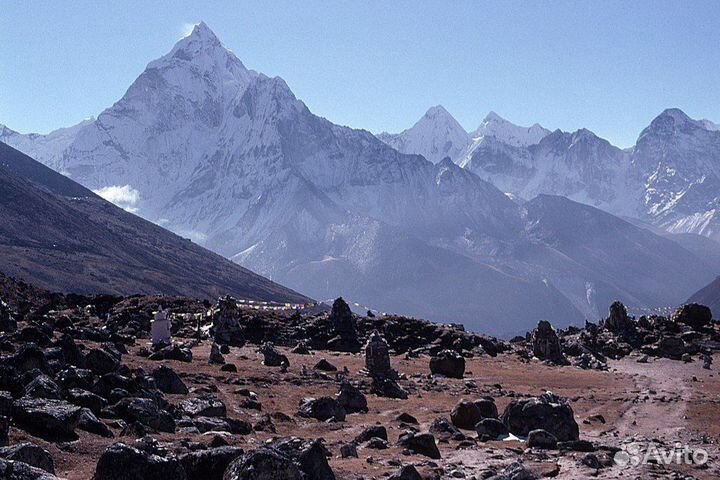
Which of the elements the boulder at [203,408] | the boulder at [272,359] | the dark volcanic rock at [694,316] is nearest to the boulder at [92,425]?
the boulder at [203,408]

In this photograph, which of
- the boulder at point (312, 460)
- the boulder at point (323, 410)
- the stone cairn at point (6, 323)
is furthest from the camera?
the stone cairn at point (6, 323)

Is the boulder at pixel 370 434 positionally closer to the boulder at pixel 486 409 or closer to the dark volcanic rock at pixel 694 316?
the boulder at pixel 486 409

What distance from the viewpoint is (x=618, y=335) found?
72750 mm

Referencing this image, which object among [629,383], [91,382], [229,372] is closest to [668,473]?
[91,382]

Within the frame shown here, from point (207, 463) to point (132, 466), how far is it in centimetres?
164

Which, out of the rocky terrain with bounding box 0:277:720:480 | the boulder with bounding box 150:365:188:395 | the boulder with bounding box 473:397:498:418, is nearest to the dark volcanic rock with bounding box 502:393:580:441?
the rocky terrain with bounding box 0:277:720:480

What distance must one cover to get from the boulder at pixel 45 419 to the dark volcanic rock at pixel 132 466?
408cm

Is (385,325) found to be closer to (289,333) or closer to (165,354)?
(289,333)

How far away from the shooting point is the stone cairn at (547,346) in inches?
2350

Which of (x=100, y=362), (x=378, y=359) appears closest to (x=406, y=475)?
(x=100, y=362)

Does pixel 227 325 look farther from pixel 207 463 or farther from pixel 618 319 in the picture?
pixel 207 463

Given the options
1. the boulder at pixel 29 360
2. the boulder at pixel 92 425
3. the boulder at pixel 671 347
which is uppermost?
the boulder at pixel 671 347

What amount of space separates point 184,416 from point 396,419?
737 cm

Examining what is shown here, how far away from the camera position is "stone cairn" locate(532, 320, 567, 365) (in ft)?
196
